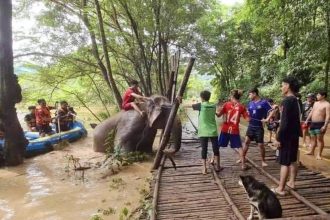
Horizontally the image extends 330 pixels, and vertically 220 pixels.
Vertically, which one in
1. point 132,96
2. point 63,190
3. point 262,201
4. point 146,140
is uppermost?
point 132,96

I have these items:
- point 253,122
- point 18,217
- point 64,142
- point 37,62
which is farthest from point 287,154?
point 37,62

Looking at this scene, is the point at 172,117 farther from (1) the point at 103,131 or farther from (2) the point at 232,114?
(1) the point at 103,131

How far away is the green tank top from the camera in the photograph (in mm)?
7734

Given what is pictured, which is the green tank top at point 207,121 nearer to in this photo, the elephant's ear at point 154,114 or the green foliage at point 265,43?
the elephant's ear at point 154,114

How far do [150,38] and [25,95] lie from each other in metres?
6.51

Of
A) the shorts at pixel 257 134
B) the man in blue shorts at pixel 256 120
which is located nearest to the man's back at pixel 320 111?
the man in blue shorts at pixel 256 120

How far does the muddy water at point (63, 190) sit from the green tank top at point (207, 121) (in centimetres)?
178

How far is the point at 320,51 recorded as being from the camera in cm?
1520

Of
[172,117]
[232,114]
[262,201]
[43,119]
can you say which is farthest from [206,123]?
[43,119]

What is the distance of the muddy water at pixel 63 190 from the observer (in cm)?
A: 706

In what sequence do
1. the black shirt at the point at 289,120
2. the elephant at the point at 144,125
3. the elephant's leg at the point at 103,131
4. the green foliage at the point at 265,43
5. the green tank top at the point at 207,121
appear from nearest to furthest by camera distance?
the black shirt at the point at 289,120 → the green tank top at the point at 207,121 → the elephant at the point at 144,125 → the elephant's leg at the point at 103,131 → the green foliage at the point at 265,43

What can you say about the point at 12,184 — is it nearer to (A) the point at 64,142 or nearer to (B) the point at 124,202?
(B) the point at 124,202

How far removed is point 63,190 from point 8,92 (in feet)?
13.1

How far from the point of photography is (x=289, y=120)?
232 inches
